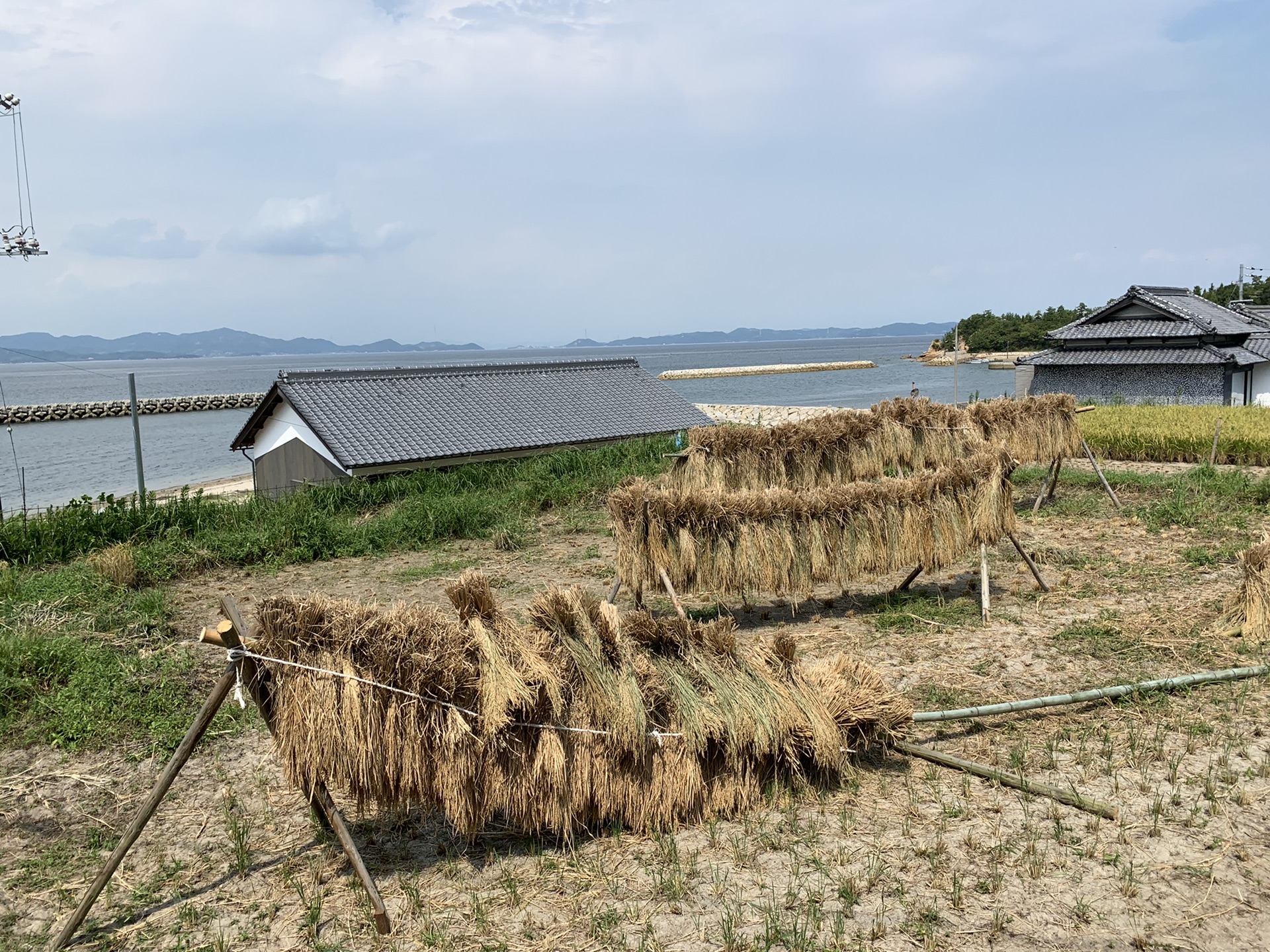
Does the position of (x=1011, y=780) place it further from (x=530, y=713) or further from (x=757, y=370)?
(x=757, y=370)

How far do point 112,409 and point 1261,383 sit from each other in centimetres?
6188

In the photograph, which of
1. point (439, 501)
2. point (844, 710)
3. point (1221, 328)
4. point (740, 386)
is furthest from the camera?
point (740, 386)

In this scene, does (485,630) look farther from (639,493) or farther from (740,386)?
(740,386)

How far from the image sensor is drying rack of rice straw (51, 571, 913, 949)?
494cm

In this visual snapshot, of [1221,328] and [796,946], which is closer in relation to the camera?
[796,946]

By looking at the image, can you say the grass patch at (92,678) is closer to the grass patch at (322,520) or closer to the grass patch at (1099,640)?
the grass patch at (322,520)

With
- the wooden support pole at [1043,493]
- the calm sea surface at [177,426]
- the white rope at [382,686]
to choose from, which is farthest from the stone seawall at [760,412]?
the white rope at [382,686]

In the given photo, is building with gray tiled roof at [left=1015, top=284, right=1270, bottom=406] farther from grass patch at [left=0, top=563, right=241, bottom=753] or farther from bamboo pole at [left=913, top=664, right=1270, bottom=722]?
grass patch at [left=0, top=563, right=241, bottom=753]

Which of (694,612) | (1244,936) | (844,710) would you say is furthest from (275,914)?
(694,612)

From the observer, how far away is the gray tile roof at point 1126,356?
25594 mm

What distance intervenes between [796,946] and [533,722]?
71.6 inches

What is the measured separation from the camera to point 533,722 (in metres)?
5.33

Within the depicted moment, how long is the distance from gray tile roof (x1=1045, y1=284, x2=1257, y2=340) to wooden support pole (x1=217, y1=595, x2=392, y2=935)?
88.5 feet

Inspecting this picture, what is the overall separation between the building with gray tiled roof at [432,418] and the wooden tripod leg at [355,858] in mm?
11978
